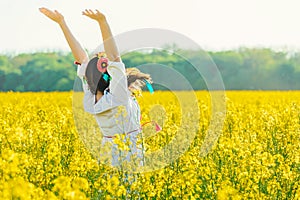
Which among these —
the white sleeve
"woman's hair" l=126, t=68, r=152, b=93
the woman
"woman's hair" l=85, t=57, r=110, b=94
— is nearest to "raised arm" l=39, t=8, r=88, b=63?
the woman

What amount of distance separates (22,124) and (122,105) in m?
3.59

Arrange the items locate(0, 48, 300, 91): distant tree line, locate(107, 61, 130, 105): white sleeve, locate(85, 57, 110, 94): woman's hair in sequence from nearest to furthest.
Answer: locate(107, 61, 130, 105): white sleeve → locate(85, 57, 110, 94): woman's hair → locate(0, 48, 300, 91): distant tree line

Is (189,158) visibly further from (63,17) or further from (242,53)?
(242,53)

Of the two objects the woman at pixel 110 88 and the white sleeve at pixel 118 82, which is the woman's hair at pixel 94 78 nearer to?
the woman at pixel 110 88

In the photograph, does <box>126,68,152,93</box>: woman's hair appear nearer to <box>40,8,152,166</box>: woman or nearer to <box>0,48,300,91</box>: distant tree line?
<box>40,8,152,166</box>: woman

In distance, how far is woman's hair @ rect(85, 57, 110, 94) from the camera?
522 cm

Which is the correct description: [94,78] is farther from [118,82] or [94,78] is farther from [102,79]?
[118,82]

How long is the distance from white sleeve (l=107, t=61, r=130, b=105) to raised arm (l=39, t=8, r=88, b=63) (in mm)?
575

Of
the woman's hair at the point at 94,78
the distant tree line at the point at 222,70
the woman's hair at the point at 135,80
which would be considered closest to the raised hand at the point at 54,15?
the woman's hair at the point at 94,78

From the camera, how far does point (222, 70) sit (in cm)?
3800

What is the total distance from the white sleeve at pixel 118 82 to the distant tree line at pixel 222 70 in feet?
75.5

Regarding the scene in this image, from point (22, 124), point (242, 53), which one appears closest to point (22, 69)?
point (242, 53)

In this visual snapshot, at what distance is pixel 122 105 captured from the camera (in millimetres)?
5062

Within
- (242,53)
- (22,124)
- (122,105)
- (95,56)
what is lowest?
(22,124)
